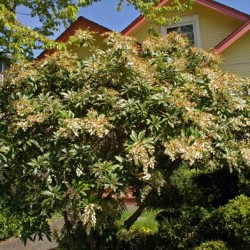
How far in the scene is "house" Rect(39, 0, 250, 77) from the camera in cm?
1278

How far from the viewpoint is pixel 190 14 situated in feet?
46.6

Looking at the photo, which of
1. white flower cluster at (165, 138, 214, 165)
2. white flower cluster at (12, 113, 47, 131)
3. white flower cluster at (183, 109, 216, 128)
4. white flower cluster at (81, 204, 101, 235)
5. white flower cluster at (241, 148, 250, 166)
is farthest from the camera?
white flower cluster at (241, 148, 250, 166)

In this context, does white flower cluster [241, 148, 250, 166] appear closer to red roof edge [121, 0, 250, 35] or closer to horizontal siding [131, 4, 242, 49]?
red roof edge [121, 0, 250, 35]

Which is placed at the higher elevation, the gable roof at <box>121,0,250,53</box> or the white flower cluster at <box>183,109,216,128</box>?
the gable roof at <box>121,0,250,53</box>

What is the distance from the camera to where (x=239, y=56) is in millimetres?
12914

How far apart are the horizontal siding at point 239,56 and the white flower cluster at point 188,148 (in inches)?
407

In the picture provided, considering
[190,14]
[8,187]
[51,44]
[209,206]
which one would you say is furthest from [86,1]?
[8,187]

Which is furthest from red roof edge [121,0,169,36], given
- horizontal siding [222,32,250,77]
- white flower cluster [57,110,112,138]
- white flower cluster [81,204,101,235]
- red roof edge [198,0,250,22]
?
white flower cluster [81,204,101,235]

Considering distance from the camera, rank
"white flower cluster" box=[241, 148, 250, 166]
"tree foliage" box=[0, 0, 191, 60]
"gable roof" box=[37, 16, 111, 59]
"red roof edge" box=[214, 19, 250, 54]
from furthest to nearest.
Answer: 1. "gable roof" box=[37, 16, 111, 59]
2. "red roof edge" box=[214, 19, 250, 54]
3. "tree foliage" box=[0, 0, 191, 60]
4. "white flower cluster" box=[241, 148, 250, 166]

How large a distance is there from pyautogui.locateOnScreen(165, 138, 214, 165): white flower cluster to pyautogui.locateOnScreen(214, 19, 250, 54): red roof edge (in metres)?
9.79

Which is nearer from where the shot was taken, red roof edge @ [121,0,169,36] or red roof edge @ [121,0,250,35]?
red roof edge @ [121,0,250,35]

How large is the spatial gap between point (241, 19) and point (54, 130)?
11.1 metres

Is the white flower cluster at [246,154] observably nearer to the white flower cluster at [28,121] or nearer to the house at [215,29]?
the white flower cluster at [28,121]

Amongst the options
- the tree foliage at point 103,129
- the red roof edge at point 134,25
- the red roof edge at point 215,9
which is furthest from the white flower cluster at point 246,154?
the red roof edge at point 134,25
